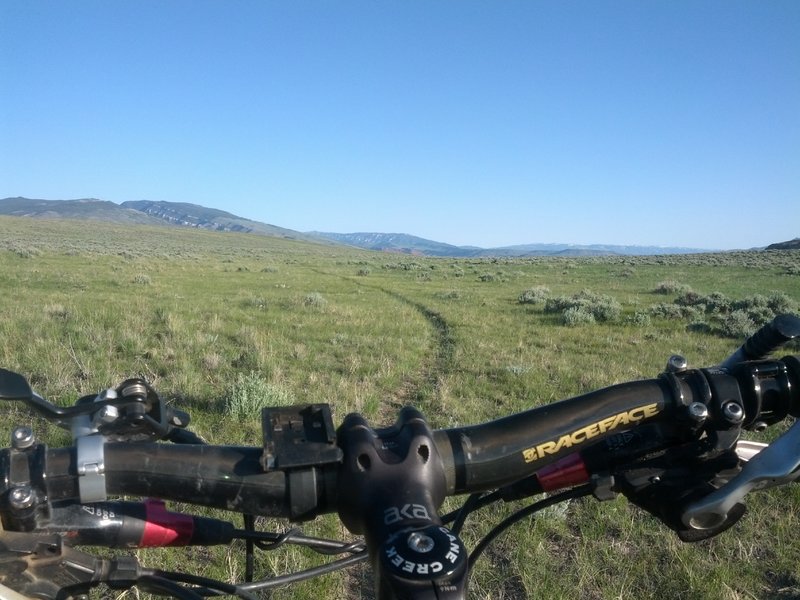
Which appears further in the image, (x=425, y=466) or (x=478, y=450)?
(x=478, y=450)

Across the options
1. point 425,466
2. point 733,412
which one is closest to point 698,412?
point 733,412

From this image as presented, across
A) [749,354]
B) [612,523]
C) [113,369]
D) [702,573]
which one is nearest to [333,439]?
[749,354]

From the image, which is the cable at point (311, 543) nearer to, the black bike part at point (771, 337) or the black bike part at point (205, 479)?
the black bike part at point (205, 479)

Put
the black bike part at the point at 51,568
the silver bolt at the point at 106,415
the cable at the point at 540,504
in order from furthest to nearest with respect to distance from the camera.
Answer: the cable at the point at 540,504, the silver bolt at the point at 106,415, the black bike part at the point at 51,568

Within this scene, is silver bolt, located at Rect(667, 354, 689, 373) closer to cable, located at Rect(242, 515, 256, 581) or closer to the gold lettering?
the gold lettering

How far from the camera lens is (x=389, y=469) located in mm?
1085

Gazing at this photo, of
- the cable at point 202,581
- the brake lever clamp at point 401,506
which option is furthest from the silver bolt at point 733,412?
the cable at point 202,581

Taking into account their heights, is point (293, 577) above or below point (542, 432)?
below

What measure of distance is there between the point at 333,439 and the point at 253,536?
1.86 ft

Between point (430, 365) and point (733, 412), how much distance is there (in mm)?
8060

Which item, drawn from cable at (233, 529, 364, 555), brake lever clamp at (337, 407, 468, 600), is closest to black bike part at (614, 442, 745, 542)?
brake lever clamp at (337, 407, 468, 600)

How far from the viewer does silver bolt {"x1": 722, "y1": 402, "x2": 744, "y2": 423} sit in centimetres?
128

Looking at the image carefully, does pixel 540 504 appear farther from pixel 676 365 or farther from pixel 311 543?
pixel 311 543

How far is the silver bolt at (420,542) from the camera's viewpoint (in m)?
→ 0.90
